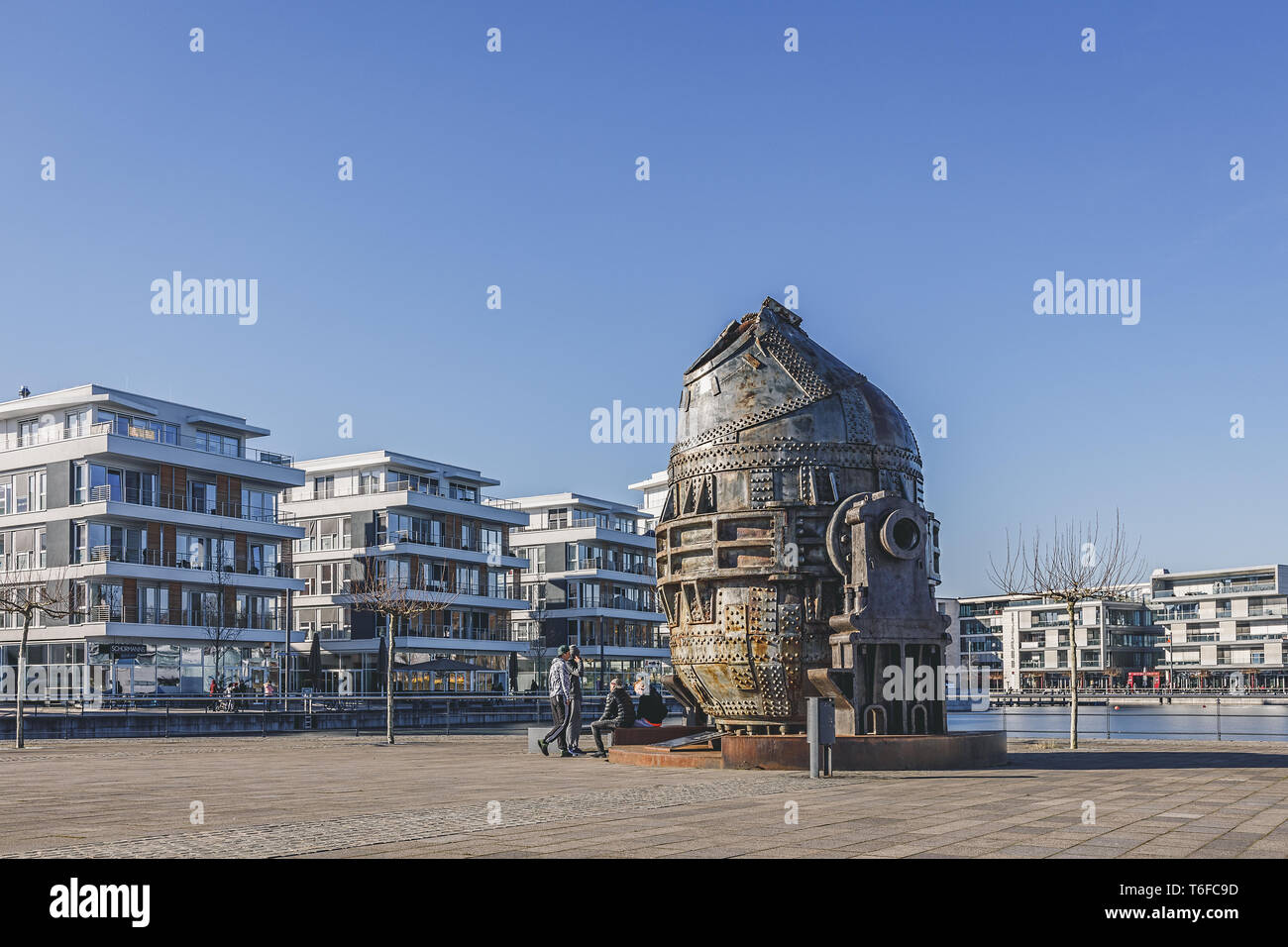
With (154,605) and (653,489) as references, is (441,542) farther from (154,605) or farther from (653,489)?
(653,489)

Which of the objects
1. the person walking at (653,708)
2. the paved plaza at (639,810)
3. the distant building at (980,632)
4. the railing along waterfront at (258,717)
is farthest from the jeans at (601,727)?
the distant building at (980,632)

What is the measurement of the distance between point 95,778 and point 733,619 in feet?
29.1

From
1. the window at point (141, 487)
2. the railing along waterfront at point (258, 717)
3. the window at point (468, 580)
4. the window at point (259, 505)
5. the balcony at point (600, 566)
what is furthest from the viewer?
the balcony at point (600, 566)

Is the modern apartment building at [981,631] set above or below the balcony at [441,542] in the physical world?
below

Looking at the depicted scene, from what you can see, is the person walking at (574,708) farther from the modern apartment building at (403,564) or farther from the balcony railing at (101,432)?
the modern apartment building at (403,564)

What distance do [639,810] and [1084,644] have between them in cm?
14768

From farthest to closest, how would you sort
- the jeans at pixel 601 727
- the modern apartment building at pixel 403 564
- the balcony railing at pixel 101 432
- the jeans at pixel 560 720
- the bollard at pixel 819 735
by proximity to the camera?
the modern apartment building at pixel 403 564
the balcony railing at pixel 101 432
the jeans at pixel 560 720
the jeans at pixel 601 727
the bollard at pixel 819 735

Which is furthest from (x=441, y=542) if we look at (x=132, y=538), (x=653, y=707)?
(x=653, y=707)

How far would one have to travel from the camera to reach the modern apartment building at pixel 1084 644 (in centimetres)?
14525

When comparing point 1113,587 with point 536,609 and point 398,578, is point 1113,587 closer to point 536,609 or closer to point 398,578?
point 398,578

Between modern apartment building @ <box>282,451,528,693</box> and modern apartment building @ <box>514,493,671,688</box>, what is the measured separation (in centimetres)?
879

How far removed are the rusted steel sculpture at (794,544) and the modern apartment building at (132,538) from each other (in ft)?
147

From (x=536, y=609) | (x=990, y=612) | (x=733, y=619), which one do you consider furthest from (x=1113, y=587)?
(x=990, y=612)

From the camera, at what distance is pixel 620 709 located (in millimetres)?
22531
